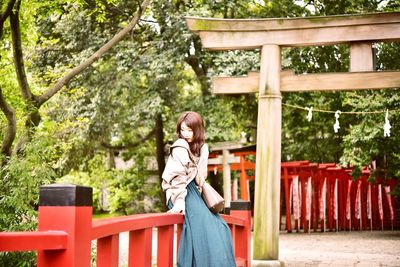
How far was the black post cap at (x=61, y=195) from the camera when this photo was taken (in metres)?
2.05

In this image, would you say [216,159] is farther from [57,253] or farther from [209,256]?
[57,253]

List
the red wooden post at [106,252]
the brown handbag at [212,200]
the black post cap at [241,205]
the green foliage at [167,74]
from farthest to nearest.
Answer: the green foliage at [167,74] → the black post cap at [241,205] → the brown handbag at [212,200] → the red wooden post at [106,252]

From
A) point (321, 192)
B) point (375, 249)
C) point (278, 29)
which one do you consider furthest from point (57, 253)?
point (321, 192)

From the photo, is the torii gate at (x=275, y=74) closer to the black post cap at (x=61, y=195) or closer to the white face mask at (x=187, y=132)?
the white face mask at (x=187, y=132)

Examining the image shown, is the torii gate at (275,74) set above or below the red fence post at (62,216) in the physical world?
above

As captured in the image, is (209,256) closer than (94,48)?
Yes

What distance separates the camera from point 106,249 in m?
2.63

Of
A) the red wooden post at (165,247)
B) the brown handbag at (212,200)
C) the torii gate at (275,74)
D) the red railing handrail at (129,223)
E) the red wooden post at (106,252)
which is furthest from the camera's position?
the torii gate at (275,74)

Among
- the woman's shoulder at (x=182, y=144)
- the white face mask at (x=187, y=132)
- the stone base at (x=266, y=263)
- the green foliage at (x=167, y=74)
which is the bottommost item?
the stone base at (x=266, y=263)

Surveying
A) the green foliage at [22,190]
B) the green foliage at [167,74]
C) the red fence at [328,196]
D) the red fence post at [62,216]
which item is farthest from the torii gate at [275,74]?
the red fence at [328,196]

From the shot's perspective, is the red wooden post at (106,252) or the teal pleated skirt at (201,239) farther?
the teal pleated skirt at (201,239)

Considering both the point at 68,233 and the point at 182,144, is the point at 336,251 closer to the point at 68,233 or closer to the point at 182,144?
the point at 182,144

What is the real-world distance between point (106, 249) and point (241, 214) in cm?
344

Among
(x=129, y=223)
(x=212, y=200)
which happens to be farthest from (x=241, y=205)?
(x=129, y=223)
